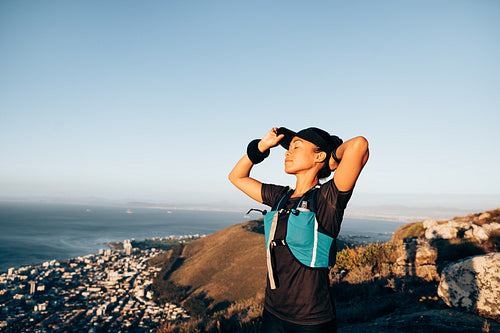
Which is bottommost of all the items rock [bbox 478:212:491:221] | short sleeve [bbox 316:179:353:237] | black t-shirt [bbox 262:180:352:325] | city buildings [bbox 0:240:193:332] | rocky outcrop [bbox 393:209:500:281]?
city buildings [bbox 0:240:193:332]

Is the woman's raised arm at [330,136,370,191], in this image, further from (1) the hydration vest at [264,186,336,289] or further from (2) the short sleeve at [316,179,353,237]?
(1) the hydration vest at [264,186,336,289]

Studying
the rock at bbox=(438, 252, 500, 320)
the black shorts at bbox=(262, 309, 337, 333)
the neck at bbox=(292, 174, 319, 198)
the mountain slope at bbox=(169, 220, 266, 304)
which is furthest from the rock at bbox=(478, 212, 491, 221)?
the mountain slope at bbox=(169, 220, 266, 304)

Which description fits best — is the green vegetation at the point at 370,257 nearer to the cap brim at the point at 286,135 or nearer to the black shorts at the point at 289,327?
the black shorts at the point at 289,327

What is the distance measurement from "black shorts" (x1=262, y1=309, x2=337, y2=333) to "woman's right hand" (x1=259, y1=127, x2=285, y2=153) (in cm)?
158

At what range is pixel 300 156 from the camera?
7.94 ft

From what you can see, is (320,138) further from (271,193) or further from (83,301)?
(83,301)

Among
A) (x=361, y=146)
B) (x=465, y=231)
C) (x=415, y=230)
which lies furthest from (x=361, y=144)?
(x=415, y=230)

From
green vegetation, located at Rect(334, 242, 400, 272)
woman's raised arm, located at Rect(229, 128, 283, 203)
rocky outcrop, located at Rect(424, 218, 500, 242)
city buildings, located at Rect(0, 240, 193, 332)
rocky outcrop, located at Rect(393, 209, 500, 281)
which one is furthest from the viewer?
city buildings, located at Rect(0, 240, 193, 332)

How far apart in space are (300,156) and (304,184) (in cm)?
30

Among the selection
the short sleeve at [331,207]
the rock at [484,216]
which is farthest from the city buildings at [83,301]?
the rock at [484,216]

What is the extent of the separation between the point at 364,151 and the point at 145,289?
1160 inches

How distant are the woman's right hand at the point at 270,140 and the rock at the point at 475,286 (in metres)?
5.40

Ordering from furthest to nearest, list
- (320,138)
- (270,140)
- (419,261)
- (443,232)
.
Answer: (443,232)
(419,261)
(270,140)
(320,138)

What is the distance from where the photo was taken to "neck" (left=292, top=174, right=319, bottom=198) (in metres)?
2.51
